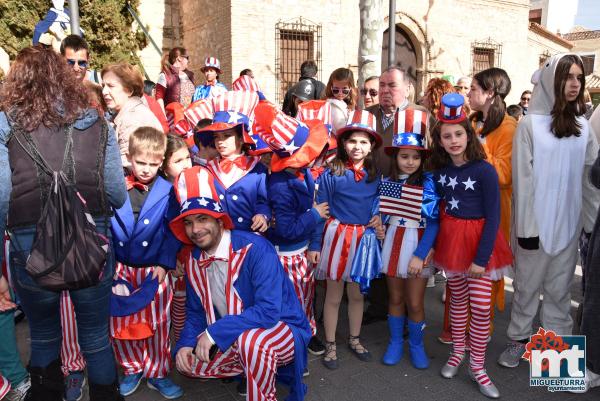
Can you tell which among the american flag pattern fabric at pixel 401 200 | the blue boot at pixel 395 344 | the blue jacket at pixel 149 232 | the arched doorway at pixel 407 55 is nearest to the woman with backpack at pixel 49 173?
the blue jacket at pixel 149 232

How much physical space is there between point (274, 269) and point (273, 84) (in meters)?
9.51

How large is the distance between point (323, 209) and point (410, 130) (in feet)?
2.70

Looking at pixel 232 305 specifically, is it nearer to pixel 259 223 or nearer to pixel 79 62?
pixel 259 223

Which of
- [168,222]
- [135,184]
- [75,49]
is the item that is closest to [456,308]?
[168,222]

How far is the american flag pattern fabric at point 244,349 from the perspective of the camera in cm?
240

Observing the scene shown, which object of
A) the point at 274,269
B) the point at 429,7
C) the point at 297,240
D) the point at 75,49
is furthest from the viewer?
the point at 429,7

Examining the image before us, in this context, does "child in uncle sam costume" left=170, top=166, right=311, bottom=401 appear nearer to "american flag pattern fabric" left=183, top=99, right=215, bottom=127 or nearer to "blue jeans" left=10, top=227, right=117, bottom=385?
"blue jeans" left=10, top=227, right=117, bottom=385

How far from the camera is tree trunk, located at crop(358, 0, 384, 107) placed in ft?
21.6

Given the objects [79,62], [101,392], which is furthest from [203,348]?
[79,62]

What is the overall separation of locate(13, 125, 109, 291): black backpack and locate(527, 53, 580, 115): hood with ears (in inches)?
116

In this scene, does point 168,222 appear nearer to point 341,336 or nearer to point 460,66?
point 341,336

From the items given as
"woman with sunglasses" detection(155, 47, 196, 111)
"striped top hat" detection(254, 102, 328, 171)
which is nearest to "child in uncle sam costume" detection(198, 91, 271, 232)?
"striped top hat" detection(254, 102, 328, 171)

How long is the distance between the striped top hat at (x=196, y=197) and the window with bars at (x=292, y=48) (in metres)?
9.42

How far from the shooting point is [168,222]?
283cm
